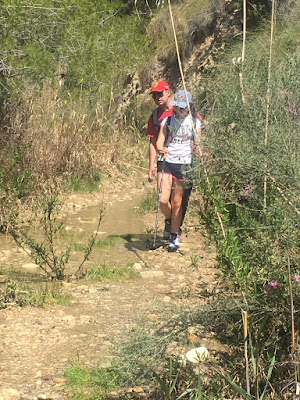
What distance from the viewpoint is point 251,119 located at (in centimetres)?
439

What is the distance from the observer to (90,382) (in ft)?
14.3

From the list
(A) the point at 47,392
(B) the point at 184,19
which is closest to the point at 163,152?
(A) the point at 47,392

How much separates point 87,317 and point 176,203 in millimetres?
2489

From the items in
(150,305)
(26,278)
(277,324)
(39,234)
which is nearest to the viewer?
(277,324)

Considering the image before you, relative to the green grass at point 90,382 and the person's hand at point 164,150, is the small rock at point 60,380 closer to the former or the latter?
the green grass at point 90,382

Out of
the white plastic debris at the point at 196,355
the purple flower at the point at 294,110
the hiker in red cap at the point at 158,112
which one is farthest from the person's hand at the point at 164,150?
the white plastic debris at the point at 196,355

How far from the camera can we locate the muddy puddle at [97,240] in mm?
7135

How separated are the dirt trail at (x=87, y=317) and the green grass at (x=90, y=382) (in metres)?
0.07

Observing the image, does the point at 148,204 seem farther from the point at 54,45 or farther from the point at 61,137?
the point at 54,45

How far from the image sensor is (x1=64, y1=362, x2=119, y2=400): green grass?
4207 millimetres

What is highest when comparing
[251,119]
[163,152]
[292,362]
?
[251,119]

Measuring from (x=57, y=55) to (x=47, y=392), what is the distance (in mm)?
5896

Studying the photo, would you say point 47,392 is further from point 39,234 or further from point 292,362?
point 39,234

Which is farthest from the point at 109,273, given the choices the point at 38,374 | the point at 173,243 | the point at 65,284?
the point at 38,374
